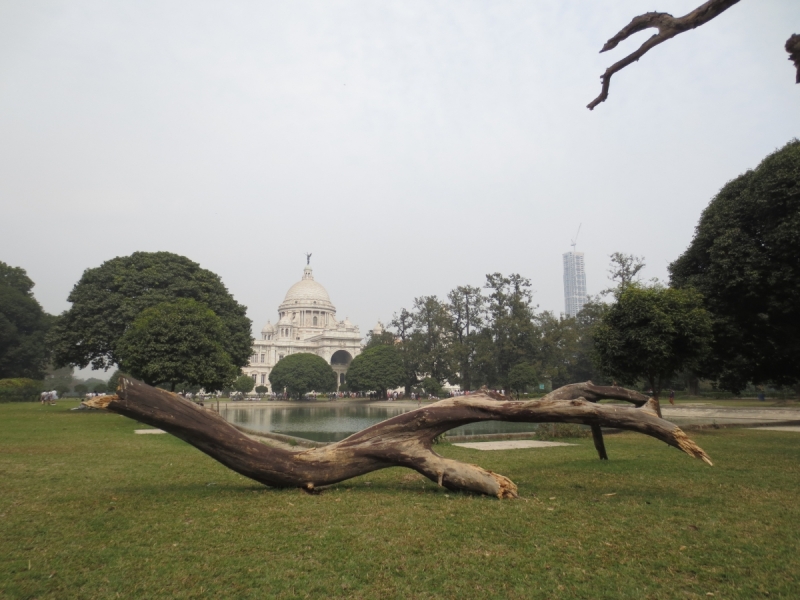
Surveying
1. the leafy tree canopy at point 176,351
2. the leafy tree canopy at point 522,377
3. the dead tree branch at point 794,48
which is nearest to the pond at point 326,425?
the leafy tree canopy at point 176,351

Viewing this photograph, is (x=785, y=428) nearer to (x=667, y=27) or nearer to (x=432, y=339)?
(x=667, y=27)

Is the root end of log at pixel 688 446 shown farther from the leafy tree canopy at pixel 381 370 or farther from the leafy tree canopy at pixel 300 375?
the leafy tree canopy at pixel 300 375

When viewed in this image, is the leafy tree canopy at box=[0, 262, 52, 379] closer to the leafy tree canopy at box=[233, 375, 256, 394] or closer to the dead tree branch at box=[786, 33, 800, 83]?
the leafy tree canopy at box=[233, 375, 256, 394]

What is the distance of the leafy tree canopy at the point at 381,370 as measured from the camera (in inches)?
2454

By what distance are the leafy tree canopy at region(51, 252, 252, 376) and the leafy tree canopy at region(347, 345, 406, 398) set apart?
85.1ft

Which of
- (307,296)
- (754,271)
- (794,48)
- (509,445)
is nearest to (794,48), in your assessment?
(794,48)

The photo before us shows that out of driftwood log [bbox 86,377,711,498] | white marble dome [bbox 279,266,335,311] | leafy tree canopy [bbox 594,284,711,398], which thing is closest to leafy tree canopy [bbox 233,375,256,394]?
white marble dome [bbox 279,266,335,311]

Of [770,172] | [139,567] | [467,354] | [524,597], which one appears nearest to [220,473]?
[139,567]

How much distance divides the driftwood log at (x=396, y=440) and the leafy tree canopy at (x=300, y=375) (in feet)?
219

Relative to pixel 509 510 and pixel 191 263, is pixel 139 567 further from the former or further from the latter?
pixel 191 263

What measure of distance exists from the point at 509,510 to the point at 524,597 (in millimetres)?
2487

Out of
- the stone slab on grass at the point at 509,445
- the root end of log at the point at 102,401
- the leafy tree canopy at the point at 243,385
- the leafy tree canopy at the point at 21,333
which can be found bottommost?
the stone slab on grass at the point at 509,445

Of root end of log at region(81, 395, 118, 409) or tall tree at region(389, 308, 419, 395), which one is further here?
tall tree at region(389, 308, 419, 395)

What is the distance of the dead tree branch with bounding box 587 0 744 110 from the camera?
3.14 meters
